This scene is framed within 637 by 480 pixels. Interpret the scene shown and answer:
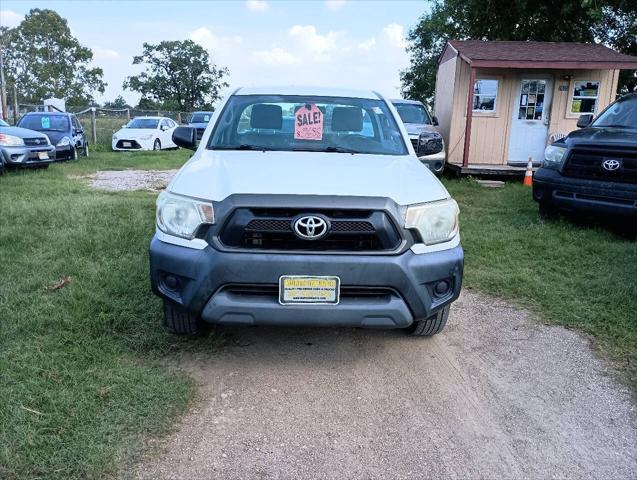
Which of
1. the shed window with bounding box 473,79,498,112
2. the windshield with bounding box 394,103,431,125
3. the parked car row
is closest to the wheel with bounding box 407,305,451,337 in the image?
the windshield with bounding box 394,103,431,125

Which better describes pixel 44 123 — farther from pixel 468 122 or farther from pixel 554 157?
pixel 554 157

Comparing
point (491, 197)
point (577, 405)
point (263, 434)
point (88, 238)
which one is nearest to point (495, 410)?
point (577, 405)

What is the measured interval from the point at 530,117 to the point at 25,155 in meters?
11.2

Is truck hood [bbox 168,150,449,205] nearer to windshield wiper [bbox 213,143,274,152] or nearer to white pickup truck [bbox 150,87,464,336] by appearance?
white pickup truck [bbox 150,87,464,336]

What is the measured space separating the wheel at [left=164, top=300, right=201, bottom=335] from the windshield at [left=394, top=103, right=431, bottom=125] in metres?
9.58

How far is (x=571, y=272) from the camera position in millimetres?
5141

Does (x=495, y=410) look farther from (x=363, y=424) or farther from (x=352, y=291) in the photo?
(x=352, y=291)

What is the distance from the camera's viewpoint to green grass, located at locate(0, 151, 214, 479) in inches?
97.3

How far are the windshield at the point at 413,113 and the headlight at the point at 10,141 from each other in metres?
8.16

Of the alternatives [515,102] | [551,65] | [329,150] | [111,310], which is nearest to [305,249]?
[329,150]

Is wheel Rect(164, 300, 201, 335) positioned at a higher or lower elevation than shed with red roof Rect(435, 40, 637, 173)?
lower

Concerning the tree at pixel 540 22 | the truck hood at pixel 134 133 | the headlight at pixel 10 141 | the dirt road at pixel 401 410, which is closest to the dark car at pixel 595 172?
the dirt road at pixel 401 410

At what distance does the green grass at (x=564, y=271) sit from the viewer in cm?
398

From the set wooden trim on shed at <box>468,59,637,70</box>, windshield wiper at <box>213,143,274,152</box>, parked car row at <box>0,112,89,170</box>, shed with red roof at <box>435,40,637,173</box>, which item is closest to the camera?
windshield wiper at <box>213,143,274,152</box>
